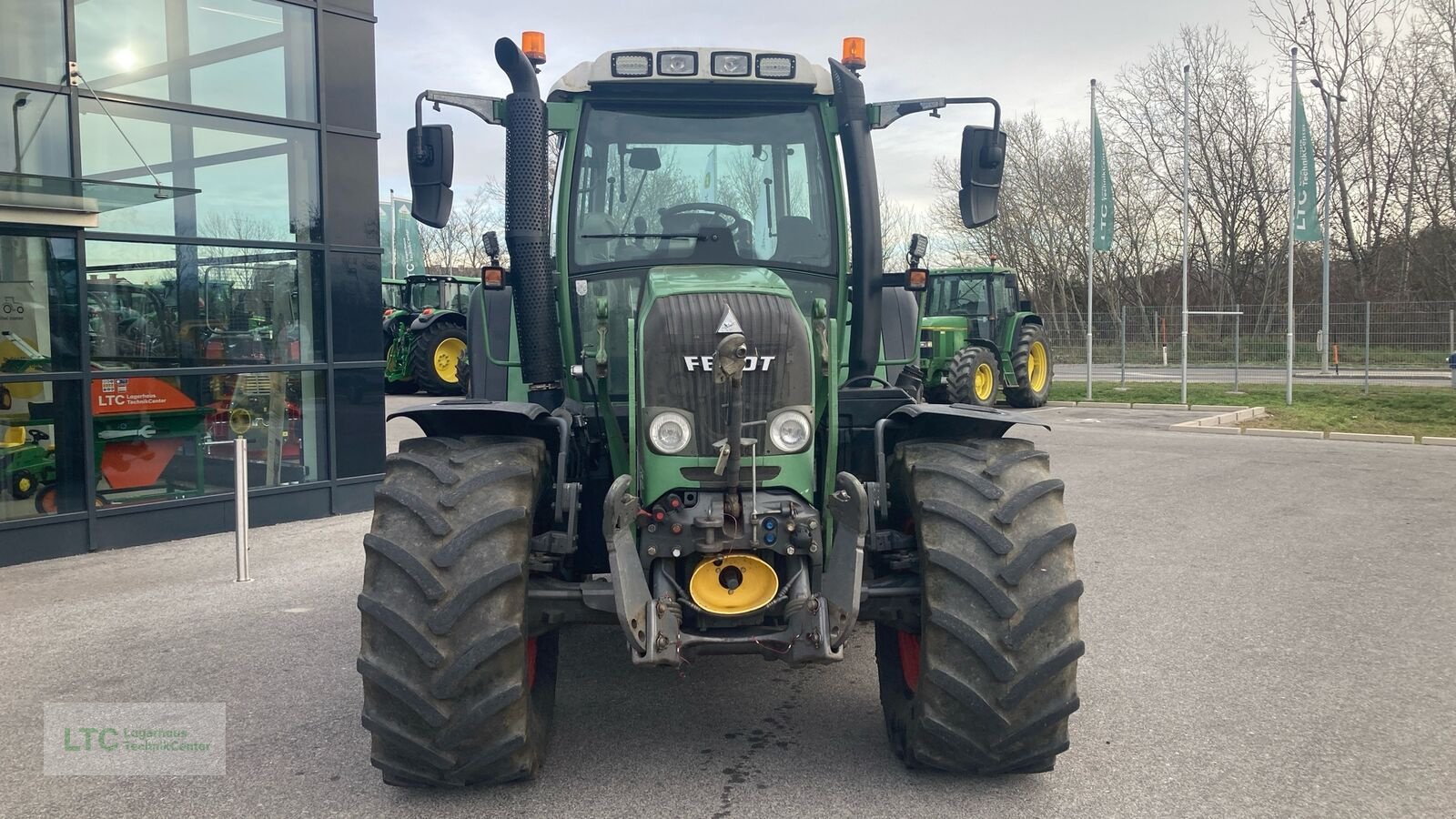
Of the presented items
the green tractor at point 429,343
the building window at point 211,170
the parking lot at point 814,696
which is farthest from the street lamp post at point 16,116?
the green tractor at point 429,343

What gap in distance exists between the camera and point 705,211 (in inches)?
184

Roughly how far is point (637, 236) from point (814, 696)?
7.21 feet

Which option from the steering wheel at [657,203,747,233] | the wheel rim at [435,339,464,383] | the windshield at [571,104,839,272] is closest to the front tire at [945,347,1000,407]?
the wheel rim at [435,339,464,383]

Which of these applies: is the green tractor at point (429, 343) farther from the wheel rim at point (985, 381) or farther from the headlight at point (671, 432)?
the headlight at point (671, 432)

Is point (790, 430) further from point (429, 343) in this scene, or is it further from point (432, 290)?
point (432, 290)

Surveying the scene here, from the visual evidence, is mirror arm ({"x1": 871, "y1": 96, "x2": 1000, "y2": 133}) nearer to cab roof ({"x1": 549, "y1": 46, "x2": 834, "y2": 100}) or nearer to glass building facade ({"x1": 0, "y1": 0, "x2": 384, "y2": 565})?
cab roof ({"x1": 549, "y1": 46, "x2": 834, "y2": 100})

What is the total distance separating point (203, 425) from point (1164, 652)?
778cm

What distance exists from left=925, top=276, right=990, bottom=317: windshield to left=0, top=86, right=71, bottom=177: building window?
14759 mm

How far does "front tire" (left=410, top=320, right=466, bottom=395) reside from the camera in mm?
21156

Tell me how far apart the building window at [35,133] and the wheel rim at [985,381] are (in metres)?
14.0

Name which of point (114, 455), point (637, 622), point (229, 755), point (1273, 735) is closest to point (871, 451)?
point (637, 622)

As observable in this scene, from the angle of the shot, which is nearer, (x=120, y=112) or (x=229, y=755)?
(x=229, y=755)

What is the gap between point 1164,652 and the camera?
5457 mm

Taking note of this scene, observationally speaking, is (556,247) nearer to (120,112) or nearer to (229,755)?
(229,755)
